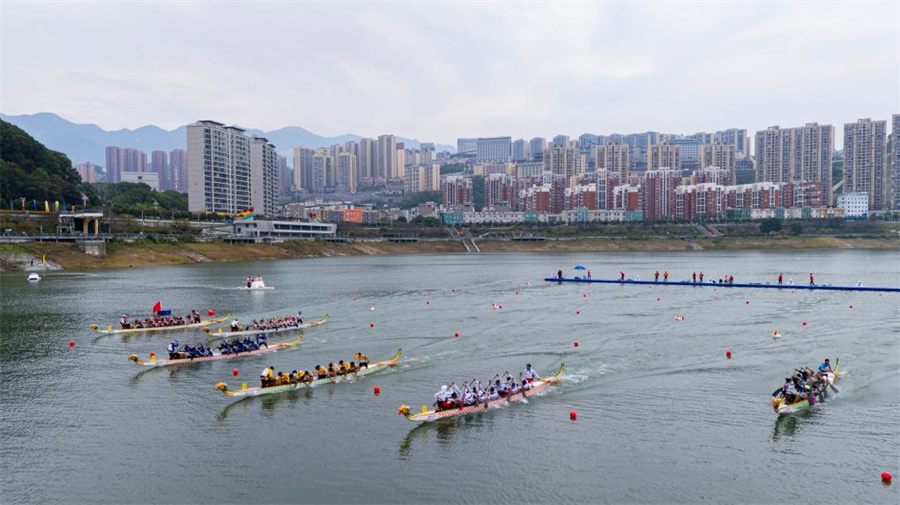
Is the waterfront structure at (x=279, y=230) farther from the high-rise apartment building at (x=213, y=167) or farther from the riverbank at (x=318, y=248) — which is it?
the high-rise apartment building at (x=213, y=167)

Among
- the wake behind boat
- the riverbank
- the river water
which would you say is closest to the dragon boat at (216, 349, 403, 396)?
the river water

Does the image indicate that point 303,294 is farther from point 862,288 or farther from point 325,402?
point 862,288

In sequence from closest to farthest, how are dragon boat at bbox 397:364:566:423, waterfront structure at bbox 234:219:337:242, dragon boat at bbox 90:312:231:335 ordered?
dragon boat at bbox 397:364:566:423, dragon boat at bbox 90:312:231:335, waterfront structure at bbox 234:219:337:242

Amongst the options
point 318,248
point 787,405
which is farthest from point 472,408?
point 318,248

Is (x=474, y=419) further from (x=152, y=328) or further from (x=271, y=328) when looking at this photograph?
(x=152, y=328)

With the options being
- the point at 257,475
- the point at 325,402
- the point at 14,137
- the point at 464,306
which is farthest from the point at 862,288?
the point at 14,137

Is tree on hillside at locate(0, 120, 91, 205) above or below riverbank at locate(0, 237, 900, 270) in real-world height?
above

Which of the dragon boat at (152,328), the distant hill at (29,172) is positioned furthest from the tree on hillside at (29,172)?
the dragon boat at (152,328)

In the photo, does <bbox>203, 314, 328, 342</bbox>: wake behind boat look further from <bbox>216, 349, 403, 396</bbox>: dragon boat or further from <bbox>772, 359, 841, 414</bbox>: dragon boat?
<bbox>772, 359, 841, 414</bbox>: dragon boat
